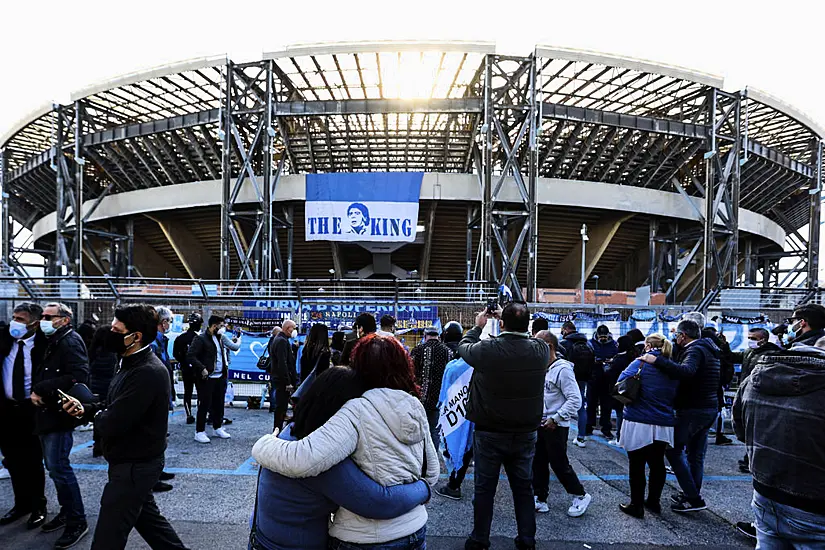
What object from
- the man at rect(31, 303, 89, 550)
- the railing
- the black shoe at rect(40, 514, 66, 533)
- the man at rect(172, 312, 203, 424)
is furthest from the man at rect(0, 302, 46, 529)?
the railing

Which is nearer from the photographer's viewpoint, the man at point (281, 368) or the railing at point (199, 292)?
the man at point (281, 368)

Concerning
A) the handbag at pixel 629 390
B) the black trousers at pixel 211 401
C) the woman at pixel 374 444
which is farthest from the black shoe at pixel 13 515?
the handbag at pixel 629 390

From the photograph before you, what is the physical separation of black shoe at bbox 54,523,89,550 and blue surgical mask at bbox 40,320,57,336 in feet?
5.10

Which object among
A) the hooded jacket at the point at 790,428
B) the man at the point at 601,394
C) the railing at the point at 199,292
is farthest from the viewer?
the railing at the point at 199,292

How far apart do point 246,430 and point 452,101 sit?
1493 centimetres

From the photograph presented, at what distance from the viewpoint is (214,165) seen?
2364 cm

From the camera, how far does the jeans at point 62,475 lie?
367cm

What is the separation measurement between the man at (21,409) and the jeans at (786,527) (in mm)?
5187

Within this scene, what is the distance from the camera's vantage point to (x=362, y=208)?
19688 mm

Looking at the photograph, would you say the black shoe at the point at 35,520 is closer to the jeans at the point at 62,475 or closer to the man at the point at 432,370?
the jeans at the point at 62,475

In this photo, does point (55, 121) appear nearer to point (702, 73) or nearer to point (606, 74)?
point (606, 74)

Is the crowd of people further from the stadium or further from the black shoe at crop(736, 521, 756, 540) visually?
the stadium

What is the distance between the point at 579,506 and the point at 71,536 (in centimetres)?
415

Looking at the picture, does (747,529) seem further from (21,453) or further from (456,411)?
(21,453)
